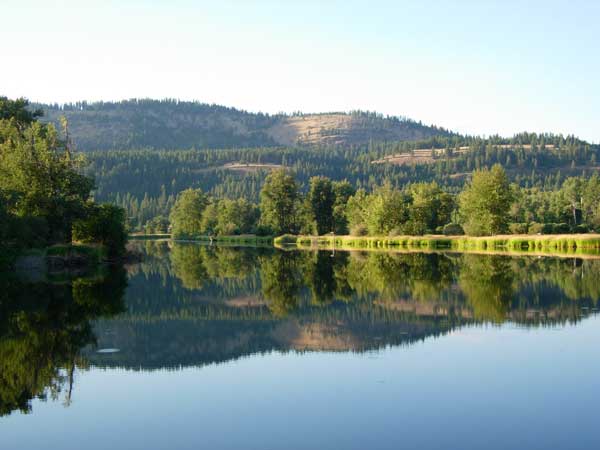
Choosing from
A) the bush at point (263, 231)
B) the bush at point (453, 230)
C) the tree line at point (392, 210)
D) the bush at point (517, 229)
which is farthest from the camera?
the bush at point (263, 231)

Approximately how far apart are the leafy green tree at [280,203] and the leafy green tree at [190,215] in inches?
1256

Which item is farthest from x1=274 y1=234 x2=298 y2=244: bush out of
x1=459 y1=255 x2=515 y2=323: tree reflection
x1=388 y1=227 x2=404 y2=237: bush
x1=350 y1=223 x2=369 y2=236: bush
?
x1=459 y1=255 x2=515 y2=323: tree reflection

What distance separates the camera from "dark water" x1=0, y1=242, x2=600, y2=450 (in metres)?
11.5

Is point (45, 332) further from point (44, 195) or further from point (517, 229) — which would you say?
point (517, 229)

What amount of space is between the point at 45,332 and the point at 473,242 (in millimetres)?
69173

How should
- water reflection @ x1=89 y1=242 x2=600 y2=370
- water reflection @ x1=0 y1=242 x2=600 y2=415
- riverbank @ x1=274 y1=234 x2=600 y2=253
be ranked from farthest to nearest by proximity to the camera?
1. riverbank @ x1=274 y1=234 x2=600 y2=253
2. water reflection @ x1=89 y1=242 x2=600 y2=370
3. water reflection @ x1=0 y1=242 x2=600 y2=415

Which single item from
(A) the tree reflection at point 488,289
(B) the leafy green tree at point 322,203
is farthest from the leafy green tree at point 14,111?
(B) the leafy green tree at point 322,203

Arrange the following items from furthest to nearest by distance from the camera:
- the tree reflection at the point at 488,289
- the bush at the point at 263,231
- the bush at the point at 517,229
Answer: the bush at the point at 263,231 → the bush at the point at 517,229 → the tree reflection at the point at 488,289

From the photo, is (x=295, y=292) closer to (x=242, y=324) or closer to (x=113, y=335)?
(x=242, y=324)

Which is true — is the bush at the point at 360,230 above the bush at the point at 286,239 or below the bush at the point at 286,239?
above

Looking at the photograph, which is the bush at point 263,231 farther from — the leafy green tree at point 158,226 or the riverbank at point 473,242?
the leafy green tree at point 158,226

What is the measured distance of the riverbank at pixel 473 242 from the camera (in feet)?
241

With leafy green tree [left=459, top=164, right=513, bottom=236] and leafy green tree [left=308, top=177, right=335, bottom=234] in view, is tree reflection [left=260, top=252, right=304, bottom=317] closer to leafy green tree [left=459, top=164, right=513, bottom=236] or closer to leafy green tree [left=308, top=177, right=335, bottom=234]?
leafy green tree [left=459, top=164, right=513, bottom=236]

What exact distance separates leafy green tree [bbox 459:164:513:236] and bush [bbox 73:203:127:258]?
163 feet
